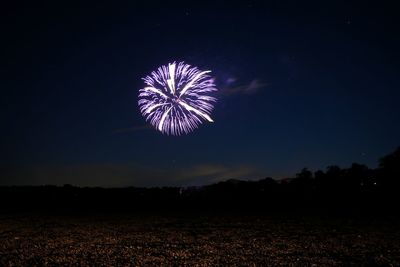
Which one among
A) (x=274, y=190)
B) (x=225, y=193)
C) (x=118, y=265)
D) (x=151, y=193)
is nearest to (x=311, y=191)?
(x=274, y=190)

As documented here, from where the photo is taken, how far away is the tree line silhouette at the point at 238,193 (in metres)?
40.7

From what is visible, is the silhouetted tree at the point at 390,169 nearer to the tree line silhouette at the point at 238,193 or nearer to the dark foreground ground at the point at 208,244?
the tree line silhouette at the point at 238,193

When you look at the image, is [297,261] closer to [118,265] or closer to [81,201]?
[118,265]

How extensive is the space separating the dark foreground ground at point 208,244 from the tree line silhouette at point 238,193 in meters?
17.0

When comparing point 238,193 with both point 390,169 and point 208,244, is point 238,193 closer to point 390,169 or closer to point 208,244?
point 390,169

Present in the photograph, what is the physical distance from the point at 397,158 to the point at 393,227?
116ft

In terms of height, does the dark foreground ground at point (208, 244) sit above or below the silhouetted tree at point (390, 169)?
below

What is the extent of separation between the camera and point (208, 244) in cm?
1538

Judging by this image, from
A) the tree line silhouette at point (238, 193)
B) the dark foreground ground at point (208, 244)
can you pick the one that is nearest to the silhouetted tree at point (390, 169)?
the tree line silhouette at point (238, 193)

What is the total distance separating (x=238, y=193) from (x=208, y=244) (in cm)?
3288

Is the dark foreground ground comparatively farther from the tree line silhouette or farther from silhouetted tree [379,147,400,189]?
silhouetted tree [379,147,400,189]

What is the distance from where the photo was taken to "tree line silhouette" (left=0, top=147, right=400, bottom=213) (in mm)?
40688

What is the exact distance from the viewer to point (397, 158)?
170ft

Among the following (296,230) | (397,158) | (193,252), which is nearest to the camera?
(193,252)
